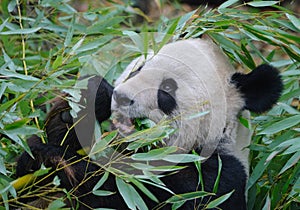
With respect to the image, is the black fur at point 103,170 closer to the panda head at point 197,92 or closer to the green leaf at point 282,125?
A: the panda head at point 197,92

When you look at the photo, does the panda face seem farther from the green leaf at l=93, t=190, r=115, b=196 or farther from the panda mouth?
the green leaf at l=93, t=190, r=115, b=196

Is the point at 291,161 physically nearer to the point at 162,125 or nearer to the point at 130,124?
the point at 162,125

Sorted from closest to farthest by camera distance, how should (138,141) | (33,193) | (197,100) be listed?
1. (138,141)
2. (33,193)
3. (197,100)

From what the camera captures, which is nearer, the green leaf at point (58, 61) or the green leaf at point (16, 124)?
the green leaf at point (16, 124)

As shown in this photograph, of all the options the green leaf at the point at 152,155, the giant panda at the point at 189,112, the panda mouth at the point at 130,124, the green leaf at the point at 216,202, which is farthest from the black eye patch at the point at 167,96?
the green leaf at the point at 216,202

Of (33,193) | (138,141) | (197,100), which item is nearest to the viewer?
(138,141)

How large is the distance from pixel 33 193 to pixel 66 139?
388mm

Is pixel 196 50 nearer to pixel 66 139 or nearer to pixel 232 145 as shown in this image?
pixel 232 145

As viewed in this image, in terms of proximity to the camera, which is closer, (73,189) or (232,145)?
(73,189)

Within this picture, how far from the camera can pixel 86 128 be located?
3027mm

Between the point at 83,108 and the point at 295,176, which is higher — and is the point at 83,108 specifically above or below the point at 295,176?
above

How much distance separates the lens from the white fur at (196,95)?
9.70 feet

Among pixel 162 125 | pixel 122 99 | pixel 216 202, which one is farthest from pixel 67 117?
pixel 216 202

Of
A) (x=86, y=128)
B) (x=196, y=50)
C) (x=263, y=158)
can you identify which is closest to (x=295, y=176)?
(x=263, y=158)
